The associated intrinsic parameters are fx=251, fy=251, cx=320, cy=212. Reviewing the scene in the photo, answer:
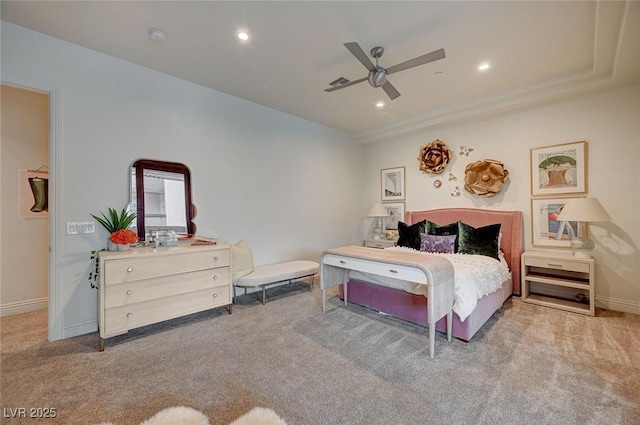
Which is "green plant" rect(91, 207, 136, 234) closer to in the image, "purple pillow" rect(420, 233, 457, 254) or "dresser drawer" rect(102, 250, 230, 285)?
"dresser drawer" rect(102, 250, 230, 285)

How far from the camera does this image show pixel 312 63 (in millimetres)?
2898

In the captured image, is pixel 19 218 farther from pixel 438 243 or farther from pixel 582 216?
pixel 582 216

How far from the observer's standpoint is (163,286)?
2.59 m

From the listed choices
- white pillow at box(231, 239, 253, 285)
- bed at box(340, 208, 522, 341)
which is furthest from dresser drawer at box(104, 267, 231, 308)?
bed at box(340, 208, 522, 341)

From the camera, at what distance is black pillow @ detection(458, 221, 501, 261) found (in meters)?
3.54

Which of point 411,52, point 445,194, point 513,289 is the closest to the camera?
point 411,52

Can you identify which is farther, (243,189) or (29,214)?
(243,189)

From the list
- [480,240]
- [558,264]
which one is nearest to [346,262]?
[480,240]

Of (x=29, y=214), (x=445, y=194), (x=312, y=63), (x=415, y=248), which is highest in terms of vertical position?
(x=312, y=63)

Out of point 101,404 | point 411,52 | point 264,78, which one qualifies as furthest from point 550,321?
point 264,78

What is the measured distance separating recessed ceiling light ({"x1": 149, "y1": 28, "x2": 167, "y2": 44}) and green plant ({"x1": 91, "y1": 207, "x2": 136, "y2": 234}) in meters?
1.81

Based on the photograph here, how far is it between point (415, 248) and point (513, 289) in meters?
1.45

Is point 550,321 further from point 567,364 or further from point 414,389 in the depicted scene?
point 414,389

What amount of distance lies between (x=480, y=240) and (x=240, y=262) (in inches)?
135
